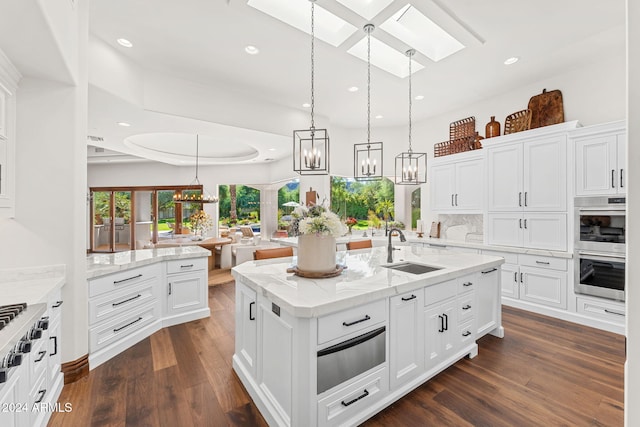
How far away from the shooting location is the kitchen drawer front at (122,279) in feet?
8.14

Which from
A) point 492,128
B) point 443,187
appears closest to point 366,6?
point 492,128

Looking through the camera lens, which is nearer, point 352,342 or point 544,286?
point 352,342

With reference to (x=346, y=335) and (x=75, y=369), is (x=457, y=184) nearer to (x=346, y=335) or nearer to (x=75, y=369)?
(x=346, y=335)

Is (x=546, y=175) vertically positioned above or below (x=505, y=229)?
above

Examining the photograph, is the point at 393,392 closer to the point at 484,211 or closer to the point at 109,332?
the point at 109,332

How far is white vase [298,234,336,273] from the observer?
6.98ft

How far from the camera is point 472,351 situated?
2.61 m

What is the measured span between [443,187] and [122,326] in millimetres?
4975

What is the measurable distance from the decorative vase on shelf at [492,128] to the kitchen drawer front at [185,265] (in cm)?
461

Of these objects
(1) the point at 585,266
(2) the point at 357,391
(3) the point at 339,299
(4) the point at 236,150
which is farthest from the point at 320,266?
(4) the point at 236,150

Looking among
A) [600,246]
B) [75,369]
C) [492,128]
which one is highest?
[492,128]

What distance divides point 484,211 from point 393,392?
338 cm

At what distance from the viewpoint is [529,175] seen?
12.6 feet

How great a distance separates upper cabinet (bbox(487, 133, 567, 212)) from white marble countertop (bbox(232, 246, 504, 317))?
148 centimetres
